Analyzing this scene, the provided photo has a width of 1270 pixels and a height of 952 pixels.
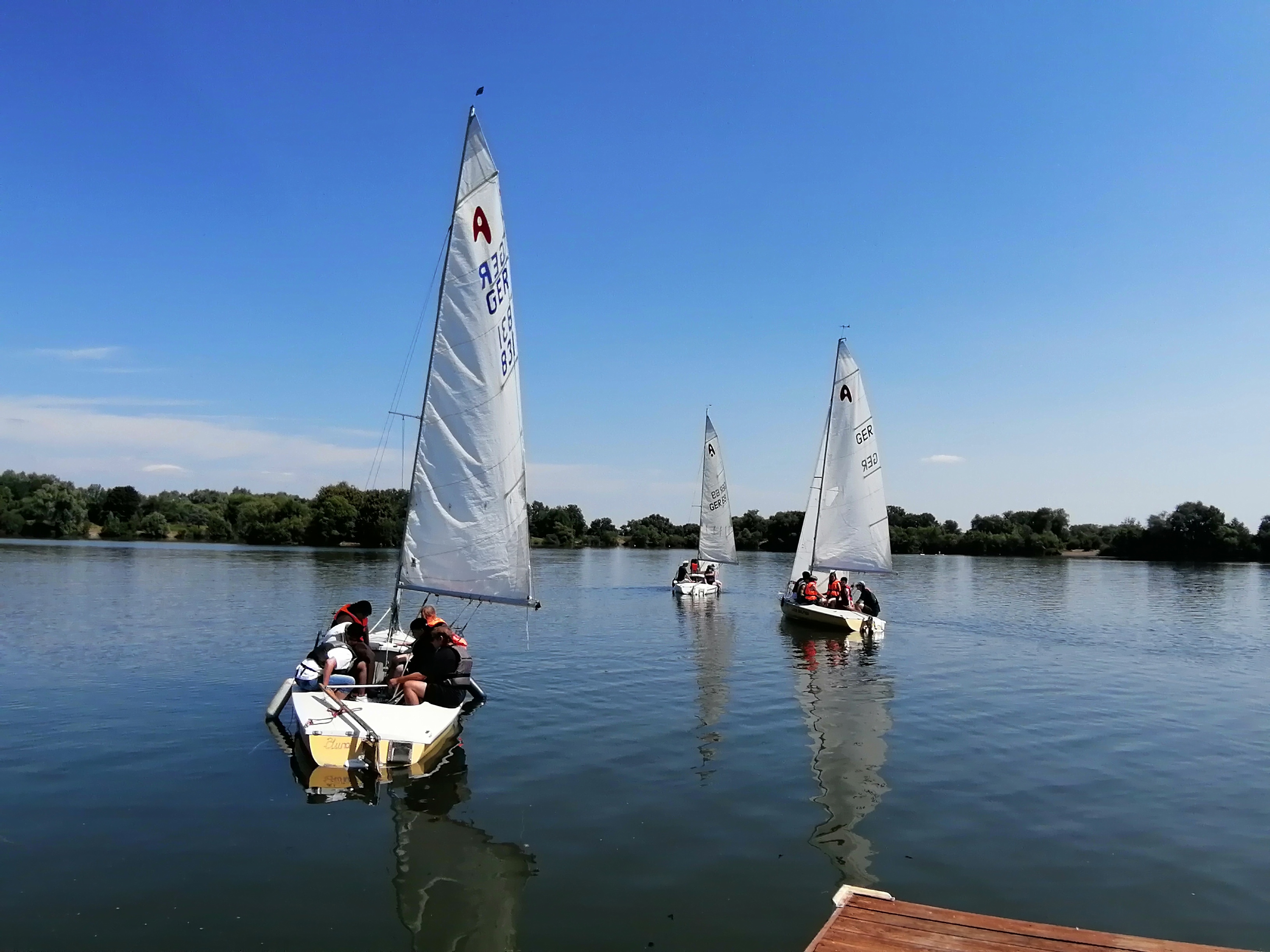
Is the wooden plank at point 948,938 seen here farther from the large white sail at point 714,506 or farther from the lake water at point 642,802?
the large white sail at point 714,506

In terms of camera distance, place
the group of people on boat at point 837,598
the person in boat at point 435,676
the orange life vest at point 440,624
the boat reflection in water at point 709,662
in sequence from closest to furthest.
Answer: the person in boat at point 435,676, the orange life vest at point 440,624, the boat reflection in water at point 709,662, the group of people on boat at point 837,598

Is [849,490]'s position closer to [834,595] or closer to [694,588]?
[834,595]

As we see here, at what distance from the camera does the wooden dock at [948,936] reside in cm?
540

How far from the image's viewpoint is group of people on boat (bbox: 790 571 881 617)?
28.7 metres

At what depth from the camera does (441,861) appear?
27.1ft

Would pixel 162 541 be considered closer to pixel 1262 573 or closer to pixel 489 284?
pixel 489 284

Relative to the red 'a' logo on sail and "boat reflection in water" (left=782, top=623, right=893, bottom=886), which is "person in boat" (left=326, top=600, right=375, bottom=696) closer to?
the red 'a' logo on sail

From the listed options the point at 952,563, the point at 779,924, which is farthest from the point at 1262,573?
the point at 779,924

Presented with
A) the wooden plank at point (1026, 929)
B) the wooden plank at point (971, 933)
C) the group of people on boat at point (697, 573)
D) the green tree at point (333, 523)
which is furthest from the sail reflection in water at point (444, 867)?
the green tree at point (333, 523)

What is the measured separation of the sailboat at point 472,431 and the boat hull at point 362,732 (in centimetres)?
206

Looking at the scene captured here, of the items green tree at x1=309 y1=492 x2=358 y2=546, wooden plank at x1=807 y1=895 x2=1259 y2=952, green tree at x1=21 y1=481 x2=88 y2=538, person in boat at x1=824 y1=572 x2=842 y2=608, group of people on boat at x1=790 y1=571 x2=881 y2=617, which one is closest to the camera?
wooden plank at x1=807 y1=895 x2=1259 y2=952

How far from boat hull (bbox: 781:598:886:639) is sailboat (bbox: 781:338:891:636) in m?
1.87

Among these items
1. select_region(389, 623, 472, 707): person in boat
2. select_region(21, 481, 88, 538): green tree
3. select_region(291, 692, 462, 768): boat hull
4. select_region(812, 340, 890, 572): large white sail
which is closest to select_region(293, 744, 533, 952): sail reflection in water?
select_region(291, 692, 462, 768): boat hull

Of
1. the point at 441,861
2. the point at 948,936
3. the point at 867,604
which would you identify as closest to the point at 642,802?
the point at 441,861
